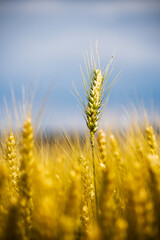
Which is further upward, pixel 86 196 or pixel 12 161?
pixel 12 161

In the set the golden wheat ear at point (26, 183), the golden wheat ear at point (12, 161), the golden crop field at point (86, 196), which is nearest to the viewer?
the golden crop field at point (86, 196)

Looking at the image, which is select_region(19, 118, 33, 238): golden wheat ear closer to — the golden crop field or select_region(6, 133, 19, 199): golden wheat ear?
the golden crop field

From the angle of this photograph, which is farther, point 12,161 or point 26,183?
point 12,161

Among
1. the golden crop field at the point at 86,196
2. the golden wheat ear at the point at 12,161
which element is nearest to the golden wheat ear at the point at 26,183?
the golden crop field at the point at 86,196

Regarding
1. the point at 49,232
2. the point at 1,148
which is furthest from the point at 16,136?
the point at 49,232

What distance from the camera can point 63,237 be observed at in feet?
2.58

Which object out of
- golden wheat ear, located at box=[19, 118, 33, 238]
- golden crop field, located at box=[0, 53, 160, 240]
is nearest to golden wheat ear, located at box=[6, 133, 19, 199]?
golden crop field, located at box=[0, 53, 160, 240]

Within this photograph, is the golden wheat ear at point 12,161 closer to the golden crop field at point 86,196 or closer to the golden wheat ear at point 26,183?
the golden crop field at point 86,196

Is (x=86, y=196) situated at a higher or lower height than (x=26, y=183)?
lower

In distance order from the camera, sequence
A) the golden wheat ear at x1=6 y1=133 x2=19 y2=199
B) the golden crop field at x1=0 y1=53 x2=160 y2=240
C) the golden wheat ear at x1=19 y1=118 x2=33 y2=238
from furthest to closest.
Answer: the golden wheat ear at x1=6 y1=133 x2=19 y2=199
the golden wheat ear at x1=19 y1=118 x2=33 y2=238
the golden crop field at x1=0 y1=53 x2=160 y2=240

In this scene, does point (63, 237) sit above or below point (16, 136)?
below

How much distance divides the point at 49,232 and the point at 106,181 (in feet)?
1.04

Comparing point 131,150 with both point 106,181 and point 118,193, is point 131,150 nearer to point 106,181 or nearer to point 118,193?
point 118,193

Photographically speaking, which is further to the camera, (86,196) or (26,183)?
(86,196)
